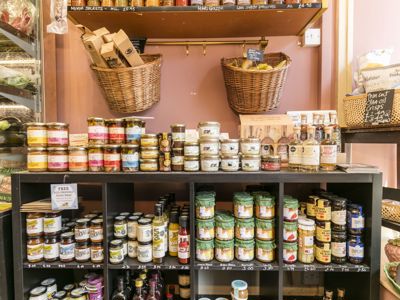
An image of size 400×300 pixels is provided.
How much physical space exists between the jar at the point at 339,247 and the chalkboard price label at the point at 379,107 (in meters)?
0.62

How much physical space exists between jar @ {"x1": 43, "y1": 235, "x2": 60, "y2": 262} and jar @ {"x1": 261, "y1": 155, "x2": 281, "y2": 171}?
1.18 m

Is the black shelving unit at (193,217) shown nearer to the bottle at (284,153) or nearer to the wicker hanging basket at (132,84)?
the bottle at (284,153)

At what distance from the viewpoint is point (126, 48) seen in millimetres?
1447

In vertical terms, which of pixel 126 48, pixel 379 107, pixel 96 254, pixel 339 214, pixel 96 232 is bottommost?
pixel 96 254

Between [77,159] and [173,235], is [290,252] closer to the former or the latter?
[173,235]

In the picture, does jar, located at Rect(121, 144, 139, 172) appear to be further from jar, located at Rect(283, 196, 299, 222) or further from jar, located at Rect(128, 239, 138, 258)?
jar, located at Rect(283, 196, 299, 222)

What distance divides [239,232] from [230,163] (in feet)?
1.20

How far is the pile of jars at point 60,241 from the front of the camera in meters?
1.34

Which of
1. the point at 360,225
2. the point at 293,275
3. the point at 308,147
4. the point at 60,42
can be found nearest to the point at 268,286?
the point at 293,275

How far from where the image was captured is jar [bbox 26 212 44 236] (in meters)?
1.34

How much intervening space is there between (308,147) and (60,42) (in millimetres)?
1814

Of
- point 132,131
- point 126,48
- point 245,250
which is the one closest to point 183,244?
point 245,250

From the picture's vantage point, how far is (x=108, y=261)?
52.2 inches

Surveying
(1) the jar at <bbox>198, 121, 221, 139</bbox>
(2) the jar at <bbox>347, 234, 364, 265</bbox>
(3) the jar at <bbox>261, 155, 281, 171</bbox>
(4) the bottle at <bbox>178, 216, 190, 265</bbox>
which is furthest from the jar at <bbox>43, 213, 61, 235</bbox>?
(2) the jar at <bbox>347, 234, 364, 265</bbox>
